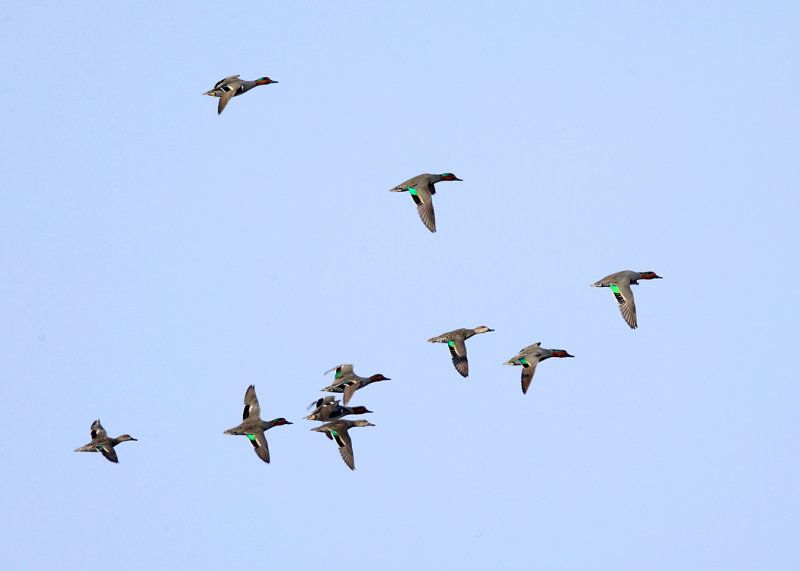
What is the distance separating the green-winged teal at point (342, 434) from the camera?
191 ft

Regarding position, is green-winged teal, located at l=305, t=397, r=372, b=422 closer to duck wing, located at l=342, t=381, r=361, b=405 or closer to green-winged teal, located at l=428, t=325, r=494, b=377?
duck wing, located at l=342, t=381, r=361, b=405

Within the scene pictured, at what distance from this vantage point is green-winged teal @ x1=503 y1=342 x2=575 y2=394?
191 ft

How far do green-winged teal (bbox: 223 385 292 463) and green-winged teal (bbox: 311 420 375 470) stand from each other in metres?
1.72

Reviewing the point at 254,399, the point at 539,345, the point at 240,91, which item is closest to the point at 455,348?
the point at 539,345

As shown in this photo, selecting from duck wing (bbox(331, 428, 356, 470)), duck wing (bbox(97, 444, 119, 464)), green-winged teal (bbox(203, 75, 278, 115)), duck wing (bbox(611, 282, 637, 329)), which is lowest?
duck wing (bbox(331, 428, 356, 470))

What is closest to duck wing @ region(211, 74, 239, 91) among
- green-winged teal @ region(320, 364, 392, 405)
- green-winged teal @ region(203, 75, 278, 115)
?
green-winged teal @ region(203, 75, 278, 115)

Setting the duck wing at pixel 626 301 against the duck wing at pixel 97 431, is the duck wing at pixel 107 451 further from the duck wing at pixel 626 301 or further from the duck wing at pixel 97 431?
the duck wing at pixel 626 301

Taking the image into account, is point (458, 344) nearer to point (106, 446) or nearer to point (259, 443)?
point (259, 443)

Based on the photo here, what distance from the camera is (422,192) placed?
60.3m

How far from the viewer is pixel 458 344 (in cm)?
6006

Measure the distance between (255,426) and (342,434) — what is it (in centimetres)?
344

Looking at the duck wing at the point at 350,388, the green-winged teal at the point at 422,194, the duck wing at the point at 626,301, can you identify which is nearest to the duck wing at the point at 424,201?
the green-winged teal at the point at 422,194

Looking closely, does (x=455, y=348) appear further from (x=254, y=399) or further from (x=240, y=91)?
(x=240, y=91)

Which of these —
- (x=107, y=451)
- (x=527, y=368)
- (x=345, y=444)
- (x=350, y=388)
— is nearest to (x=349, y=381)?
(x=350, y=388)
